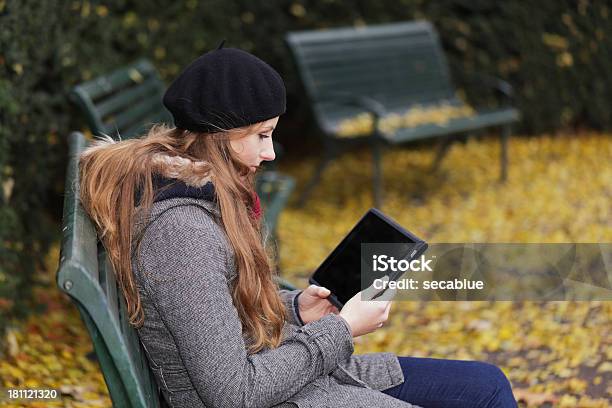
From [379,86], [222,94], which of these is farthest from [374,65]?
[222,94]

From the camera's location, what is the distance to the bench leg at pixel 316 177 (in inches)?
250

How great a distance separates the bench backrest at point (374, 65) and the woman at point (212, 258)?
4.33 m

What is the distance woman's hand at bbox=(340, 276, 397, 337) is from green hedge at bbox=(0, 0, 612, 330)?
6.71ft

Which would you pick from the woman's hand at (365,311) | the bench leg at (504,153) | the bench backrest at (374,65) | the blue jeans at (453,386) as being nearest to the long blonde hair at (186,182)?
the woman's hand at (365,311)

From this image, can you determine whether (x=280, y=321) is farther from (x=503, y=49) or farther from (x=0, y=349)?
(x=503, y=49)

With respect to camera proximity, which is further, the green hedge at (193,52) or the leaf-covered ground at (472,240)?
the green hedge at (193,52)

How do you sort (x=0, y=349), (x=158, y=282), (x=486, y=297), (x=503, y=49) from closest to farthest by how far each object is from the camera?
1. (x=158, y=282)
2. (x=0, y=349)
3. (x=486, y=297)
4. (x=503, y=49)

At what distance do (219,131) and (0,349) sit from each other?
222cm

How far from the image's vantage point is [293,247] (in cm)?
576

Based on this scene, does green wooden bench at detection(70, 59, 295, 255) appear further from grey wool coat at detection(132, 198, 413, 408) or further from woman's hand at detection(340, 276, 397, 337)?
grey wool coat at detection(132, 198, 413, 408)

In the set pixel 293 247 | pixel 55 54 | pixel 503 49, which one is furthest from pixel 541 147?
pixel 55 54

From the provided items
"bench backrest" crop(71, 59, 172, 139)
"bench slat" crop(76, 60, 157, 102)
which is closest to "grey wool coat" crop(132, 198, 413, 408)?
"bench backrest" crop(71, 59, 172, 139)

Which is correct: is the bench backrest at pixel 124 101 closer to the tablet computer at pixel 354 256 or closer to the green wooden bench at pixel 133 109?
the green wooden bench at pixel 133 109

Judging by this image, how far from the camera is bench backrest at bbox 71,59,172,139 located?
12.6 feet
